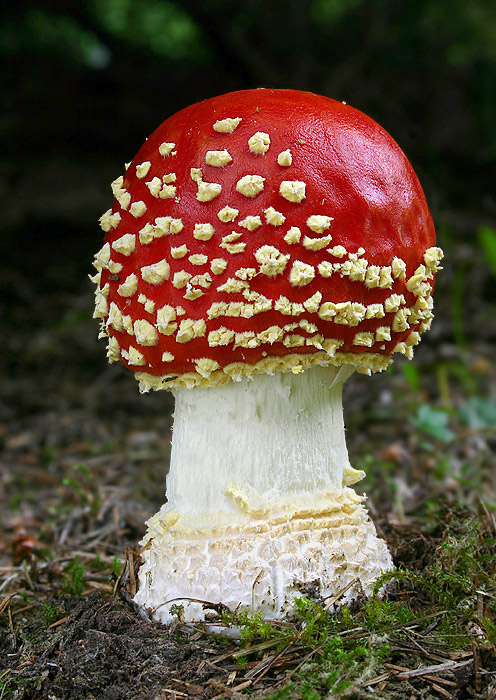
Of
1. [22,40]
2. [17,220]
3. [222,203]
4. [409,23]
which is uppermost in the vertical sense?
[409,23]

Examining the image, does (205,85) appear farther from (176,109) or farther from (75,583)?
(75,583)

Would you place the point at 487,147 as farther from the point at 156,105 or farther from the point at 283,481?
the point at 283,481

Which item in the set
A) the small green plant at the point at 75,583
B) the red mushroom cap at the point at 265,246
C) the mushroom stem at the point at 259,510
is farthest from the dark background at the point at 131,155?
the red mushroom cap at the point at 265,246

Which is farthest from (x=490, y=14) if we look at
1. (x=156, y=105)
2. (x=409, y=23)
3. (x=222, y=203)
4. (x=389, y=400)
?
(x=222, y=203)

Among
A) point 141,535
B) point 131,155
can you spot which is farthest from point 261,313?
point 131,155

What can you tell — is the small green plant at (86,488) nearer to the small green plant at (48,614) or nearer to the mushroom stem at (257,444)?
the small green plant at (48,614)

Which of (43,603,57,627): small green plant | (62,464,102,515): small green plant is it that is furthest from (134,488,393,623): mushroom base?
(62,464,102,515): small green plant
